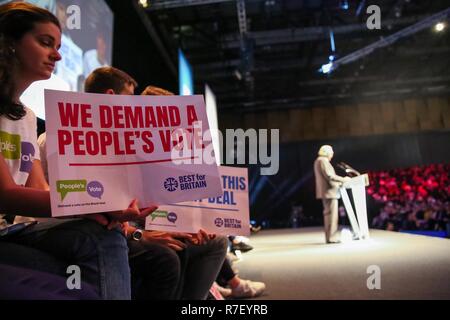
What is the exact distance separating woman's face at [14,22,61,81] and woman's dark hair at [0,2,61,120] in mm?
11

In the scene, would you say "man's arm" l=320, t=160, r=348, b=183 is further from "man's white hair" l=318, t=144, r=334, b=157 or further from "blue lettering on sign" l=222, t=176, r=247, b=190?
"blue lettering on sign" l=222, t=176, r=247, b=190

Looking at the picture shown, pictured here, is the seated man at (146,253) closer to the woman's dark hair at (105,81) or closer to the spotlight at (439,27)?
the woman's dark hair at (105,81)

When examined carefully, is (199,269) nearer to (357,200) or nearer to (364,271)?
(357,200)

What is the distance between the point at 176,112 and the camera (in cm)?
72

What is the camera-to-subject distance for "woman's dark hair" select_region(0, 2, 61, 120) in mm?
712

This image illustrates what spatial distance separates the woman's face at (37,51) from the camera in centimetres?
73

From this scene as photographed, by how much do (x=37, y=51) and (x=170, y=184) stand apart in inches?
16.3

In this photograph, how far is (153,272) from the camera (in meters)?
1.09

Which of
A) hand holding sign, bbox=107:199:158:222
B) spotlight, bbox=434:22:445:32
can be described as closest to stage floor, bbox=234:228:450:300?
hand holding sign, bbox=107:199:158:222

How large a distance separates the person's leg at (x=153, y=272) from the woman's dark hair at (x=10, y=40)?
54 cm

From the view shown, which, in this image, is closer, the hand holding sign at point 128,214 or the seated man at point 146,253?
the hand holding sign at point 128,214
